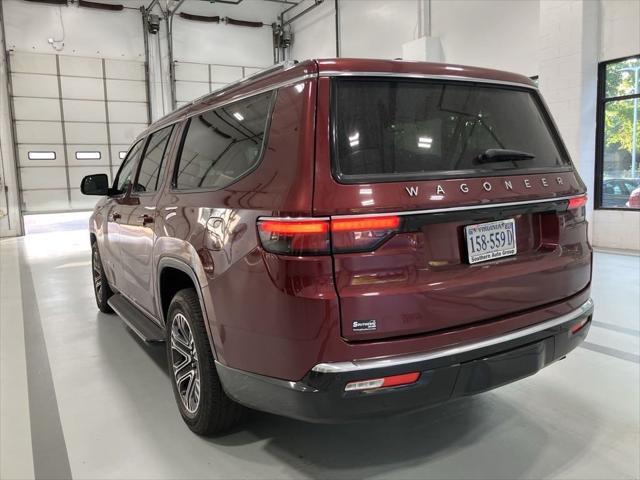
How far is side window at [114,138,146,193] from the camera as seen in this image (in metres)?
3.69

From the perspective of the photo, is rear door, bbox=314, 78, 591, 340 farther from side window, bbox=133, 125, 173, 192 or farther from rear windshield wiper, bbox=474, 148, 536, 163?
side window, bbox=133, 125, 173, 192

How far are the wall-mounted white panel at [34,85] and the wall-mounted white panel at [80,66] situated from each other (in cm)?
46

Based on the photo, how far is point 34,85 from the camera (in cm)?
1428

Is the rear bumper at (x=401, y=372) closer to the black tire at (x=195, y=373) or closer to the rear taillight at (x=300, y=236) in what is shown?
the black tire at (x=195, y=373)

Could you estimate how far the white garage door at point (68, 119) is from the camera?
14266 mm

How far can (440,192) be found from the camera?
1743mm

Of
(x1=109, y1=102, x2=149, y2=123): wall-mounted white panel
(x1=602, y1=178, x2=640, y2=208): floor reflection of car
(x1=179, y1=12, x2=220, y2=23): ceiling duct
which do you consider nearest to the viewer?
(x1=602, y1=178, x2=640, y2=208): floor reflection of car

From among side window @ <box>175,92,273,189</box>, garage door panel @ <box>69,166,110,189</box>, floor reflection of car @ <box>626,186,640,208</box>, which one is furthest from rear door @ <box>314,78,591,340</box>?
garage door panel @ <box>69,166,110,189</box>

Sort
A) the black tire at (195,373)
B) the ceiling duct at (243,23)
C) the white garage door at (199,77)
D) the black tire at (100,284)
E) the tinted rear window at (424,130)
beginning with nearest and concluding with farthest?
the tinted rear window at (424,130), the black tire at (195,373), the black tire at (100,284), the white garage door at (199,77), the ceiling duct at (243,23)

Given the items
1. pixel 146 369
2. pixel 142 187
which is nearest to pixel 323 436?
pixel 146 369

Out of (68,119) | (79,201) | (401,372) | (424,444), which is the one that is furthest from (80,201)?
(401,372)

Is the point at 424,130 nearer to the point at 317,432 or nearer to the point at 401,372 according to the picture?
the point at 401,372

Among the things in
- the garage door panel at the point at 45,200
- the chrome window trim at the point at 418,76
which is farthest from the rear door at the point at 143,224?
the garage door panel at the point at 45,200

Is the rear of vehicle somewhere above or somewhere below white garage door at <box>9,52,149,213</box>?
below
